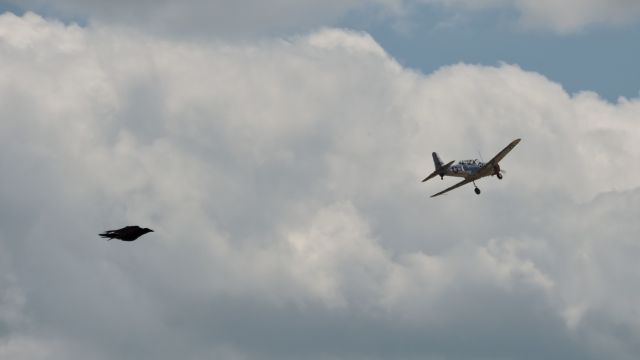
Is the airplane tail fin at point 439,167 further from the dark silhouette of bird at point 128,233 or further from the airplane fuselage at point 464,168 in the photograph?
the dark silhouette of bird at point 128,233

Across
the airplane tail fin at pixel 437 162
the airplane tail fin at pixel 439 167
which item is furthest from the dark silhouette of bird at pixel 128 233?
the airplane tail fin at pixel 437 162

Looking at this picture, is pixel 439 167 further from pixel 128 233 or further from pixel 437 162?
pixel 128 233

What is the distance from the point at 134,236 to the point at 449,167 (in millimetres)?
55455

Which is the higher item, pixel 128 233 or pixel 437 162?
pixel 437 162

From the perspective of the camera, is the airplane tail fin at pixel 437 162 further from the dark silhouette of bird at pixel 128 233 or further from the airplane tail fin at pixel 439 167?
the dark silhouette of bird at pixel 128 233

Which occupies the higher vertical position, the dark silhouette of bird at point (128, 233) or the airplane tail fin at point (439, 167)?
the airplane tail fin at point (439, 167)

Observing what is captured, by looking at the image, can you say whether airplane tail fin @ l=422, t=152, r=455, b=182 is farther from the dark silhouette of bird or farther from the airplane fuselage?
the dark silhouette of bird

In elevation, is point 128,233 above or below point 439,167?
below

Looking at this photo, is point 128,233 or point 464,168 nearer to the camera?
point 128,233

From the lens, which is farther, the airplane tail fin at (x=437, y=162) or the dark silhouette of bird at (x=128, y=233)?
the airplane tail fin at (x=437, y=162)

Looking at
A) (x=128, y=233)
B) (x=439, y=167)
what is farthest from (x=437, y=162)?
(x=128, y=233)

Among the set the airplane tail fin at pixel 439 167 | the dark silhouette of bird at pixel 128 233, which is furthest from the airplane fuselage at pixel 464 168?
the dark silhouette of bird at pixel 128 233

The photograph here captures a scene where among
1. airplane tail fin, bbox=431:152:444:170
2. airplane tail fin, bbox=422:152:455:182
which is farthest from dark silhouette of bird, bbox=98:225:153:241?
airplane tail fin, bbox=431:152:444:170

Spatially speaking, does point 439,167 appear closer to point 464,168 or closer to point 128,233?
point 464,168
